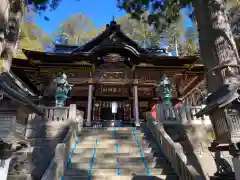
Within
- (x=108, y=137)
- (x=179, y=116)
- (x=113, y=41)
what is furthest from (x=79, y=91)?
(x=179, y=116)

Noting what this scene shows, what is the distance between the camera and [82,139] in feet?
28.1

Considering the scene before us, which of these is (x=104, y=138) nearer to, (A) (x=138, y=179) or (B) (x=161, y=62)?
(A) (x=138, y=179)

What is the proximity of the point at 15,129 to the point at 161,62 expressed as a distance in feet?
36.8

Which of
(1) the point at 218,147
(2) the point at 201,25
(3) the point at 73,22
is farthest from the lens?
(3) the point at 73,22

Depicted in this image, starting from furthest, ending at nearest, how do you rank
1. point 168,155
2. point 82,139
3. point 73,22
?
point 73,22 < point 82,139 < point 168,155

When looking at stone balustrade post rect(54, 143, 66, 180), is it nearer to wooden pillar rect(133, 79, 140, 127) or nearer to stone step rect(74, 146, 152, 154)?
stone step rect(74, 146, 152, 154)

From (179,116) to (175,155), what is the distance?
136 inches

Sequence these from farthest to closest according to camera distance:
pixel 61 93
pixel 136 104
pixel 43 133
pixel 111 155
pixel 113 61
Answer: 1. pixel 113 61
2. pixel 136 104
3. pixel 61 93
4. pixel 43 133
5. pixel 111 155

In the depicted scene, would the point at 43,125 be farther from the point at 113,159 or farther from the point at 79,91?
the point at 79,91

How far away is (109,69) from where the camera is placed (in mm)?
14023

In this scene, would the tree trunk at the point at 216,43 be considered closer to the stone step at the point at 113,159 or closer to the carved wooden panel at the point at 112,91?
the stone step at the point at 113,159

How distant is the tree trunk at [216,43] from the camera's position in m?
4.73

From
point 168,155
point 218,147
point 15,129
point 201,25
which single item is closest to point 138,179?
point 168,155

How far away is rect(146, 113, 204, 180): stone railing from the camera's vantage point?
5.14 m
